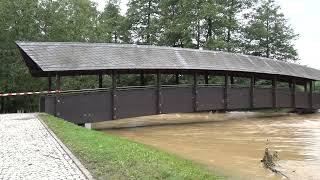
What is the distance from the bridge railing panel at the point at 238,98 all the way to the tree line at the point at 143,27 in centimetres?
909

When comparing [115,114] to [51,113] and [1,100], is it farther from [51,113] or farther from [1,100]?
[1,100]

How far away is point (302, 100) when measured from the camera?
108ft

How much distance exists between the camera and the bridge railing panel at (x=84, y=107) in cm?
1992

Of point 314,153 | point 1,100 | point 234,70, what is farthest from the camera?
point 1,100

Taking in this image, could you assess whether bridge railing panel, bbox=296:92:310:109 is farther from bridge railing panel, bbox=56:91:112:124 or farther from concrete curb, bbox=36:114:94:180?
concrete curb, bbox=36:114:94:180

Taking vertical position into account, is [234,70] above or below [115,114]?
above

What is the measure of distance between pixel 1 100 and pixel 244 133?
18.5m

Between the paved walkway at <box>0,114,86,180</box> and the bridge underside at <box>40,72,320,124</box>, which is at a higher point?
the bridge underside at <box>40,72,320,124</box>

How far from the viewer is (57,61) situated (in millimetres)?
19844

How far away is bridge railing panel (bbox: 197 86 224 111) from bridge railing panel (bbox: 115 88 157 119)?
10.5 ft

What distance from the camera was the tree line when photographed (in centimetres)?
3025

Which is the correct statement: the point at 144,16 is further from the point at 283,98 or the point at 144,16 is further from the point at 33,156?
the point at 33,156

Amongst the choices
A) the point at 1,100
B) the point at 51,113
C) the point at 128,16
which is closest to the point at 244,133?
the point at 51,113

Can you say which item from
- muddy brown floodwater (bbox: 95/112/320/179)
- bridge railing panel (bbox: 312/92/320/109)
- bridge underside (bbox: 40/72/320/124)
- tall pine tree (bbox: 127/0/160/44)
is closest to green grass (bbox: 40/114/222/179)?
muddy brown floodwater (bbox: 95/112/320/179)
